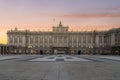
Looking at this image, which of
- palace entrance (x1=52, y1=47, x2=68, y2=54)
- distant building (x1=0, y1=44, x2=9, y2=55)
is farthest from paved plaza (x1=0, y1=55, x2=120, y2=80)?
palace entrance (x1=52, y1=47, x2=68, y2=54)

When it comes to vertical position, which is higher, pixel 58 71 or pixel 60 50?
pixel 58 71

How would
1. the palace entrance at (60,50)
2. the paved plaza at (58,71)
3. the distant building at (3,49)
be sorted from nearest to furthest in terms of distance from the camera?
the paved plaza at (58,71)
the distant building at (3,49)
the palace entrance at (60,50)

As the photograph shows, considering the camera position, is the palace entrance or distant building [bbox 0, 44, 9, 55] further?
the palace entrance

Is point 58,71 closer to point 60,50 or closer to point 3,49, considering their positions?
point 3,49

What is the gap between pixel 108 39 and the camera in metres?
185

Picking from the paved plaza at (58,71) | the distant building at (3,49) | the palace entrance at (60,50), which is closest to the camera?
the paved plaza at (58,71)

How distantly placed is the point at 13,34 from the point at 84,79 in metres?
186

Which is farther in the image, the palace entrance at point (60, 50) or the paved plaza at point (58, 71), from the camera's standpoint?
the palace entrance at point (60, 50)

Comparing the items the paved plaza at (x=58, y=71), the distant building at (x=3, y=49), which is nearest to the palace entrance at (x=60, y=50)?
the distant building at (x=3, y=49)

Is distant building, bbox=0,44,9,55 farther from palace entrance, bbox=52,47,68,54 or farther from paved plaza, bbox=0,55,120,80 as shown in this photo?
paved plaza, bbox=0,55,120,80

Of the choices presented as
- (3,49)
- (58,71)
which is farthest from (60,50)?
(58,71)

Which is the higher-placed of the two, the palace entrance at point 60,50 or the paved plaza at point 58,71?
the paved plaza at point 58,71

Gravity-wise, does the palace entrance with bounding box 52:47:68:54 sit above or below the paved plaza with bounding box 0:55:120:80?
below

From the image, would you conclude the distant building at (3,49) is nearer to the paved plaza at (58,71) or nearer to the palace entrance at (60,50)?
the palace entrance at (60,50)
